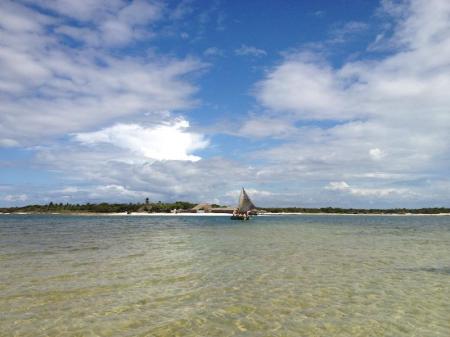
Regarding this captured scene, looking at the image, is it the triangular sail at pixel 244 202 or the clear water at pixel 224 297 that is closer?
the clear water at pixel 224 297

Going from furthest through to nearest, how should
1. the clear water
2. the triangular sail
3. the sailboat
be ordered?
the triangular sail
the sailboat
the clear water

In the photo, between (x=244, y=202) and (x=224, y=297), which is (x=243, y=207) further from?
(x=224, y=297)

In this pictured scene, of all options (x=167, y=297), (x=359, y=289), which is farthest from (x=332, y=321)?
(x=167, y=297)

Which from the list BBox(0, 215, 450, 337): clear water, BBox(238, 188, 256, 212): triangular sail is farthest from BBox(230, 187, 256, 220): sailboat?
BBox(0, 215, 450, 337): clear water

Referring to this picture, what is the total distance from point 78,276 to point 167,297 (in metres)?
6.54

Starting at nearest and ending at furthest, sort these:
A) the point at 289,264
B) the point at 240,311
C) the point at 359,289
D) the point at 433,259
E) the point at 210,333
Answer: the point at 210,333
the point at 240,311
the point at 359,289
the point at 289,264
the point at 433,259

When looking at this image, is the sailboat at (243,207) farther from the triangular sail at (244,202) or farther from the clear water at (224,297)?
the clear water at (224,297)

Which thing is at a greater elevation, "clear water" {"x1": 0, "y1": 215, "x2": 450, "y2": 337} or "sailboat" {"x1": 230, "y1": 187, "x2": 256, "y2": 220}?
"sailboat" {"x1": 230, "y1": 187, "x2": 256, "y2": 220}

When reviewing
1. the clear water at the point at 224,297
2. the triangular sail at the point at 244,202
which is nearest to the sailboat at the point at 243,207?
the triangular sail at the point at 244,202

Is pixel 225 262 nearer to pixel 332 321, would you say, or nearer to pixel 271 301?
pixel 271 301

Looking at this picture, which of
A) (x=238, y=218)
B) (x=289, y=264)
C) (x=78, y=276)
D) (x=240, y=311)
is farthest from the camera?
(x=238, y=218)

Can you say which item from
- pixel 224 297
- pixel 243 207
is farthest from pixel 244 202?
pixel 224 297

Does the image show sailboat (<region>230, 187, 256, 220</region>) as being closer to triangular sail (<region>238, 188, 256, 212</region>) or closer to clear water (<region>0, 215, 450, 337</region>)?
triangular sail (<region>238, 188, 256, 212</region>)

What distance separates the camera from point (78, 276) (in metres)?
19.2
